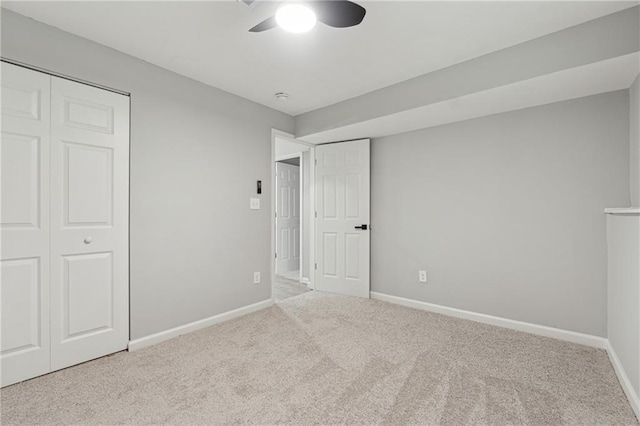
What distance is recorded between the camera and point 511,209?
9.55ft

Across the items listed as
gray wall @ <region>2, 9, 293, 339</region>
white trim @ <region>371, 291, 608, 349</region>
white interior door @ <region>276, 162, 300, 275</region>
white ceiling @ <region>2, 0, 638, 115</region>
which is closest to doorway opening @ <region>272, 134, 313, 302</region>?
white interior door @ <region>276, 162, 300, 275</region>

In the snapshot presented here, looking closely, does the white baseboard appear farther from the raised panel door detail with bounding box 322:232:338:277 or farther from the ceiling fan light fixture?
the ceiling fan light fixture

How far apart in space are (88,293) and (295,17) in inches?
94.3

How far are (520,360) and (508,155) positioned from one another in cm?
183

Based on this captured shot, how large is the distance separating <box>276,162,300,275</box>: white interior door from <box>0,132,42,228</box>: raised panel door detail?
12.4 ft

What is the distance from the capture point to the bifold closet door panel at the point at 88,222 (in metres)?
2.11

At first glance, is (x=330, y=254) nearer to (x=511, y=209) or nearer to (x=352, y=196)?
(x=352, y=196)

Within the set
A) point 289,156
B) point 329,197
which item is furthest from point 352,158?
point 289,156

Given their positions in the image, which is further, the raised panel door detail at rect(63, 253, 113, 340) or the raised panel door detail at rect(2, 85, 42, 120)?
the raised panel door detail at rect(63, 253, 113, 340)

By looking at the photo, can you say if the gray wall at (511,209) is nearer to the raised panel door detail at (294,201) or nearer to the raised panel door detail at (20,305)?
the raised panel door detail at (294,201)

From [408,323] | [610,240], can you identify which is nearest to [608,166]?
[610,240]

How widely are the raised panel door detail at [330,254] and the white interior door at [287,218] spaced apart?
5.26 ft

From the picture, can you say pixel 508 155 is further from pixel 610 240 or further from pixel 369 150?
pixel 369 150

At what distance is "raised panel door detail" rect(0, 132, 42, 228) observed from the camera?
1.90 meters
